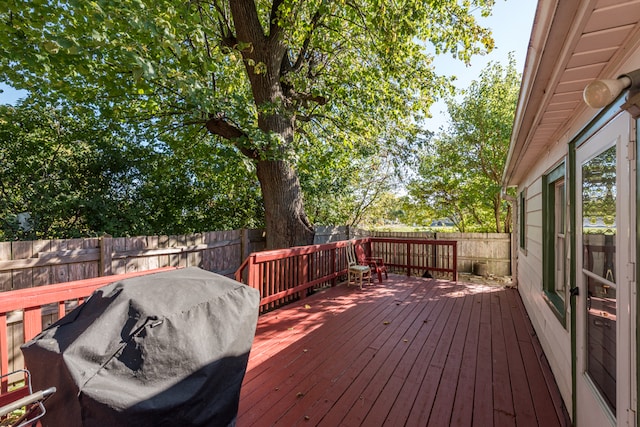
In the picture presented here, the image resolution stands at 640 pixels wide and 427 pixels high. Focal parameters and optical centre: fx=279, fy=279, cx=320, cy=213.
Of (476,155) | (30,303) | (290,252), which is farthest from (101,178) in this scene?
(476,155)

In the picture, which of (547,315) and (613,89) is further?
(547,315)

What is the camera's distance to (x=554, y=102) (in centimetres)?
200

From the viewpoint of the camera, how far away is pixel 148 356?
129cm

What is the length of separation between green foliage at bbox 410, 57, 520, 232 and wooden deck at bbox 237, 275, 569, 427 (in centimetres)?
718

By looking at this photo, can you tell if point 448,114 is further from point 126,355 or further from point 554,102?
point 126,355

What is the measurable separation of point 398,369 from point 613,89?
264 centimetres

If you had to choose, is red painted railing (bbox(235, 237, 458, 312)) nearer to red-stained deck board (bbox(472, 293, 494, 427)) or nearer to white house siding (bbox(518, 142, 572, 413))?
white house siding (bbox(518, 142, 572, 413))

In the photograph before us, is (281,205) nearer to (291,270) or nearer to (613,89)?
(291,270)

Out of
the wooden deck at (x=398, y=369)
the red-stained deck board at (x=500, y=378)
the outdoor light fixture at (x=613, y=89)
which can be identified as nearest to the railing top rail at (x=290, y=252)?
the wooden deck at (x=398, y=369)

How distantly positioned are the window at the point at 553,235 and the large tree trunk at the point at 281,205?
12.4 ft

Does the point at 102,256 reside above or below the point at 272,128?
below

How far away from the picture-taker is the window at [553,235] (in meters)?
2.89

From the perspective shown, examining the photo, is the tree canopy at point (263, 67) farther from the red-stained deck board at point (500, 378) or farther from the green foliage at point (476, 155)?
the green foliage at point (476, 155)

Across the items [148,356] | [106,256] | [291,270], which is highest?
[106,256]
